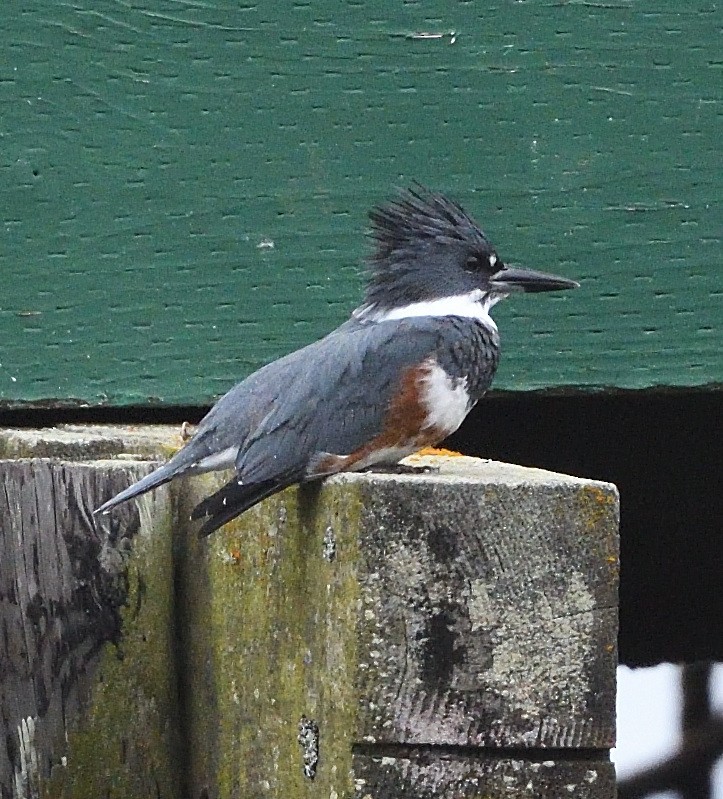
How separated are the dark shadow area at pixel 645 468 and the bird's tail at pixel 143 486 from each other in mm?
900

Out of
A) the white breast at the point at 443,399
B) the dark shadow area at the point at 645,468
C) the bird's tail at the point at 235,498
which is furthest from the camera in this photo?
the dark shadow area at the point at 645,468

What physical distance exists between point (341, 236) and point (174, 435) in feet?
1.97

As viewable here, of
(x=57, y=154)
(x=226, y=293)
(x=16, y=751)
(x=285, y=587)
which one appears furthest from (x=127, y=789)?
(x=57, y=154)

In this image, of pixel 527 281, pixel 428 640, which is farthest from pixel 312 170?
pixel 428 640

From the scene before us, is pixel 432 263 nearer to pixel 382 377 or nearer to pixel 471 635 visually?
pixel 382 377

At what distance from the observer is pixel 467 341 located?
3.42 metres

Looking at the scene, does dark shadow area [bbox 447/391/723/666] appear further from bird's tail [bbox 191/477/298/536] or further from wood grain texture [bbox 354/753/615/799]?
wood grain texture [bbox 354/753/615/799]

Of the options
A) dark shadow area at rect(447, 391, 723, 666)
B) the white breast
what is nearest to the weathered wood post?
the white breast

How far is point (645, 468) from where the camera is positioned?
4.34 metres

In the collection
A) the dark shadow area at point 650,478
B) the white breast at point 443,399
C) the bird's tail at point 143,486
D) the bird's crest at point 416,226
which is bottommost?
the dark shadow area at point 650,478

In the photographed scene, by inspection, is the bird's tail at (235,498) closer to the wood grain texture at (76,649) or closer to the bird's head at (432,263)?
the wood grain texture at (76,649)

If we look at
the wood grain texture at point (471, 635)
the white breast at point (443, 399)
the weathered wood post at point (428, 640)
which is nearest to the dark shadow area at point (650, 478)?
the white breast at point (443, 399)

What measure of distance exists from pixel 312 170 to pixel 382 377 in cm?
73

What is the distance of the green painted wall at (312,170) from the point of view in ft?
12.0
